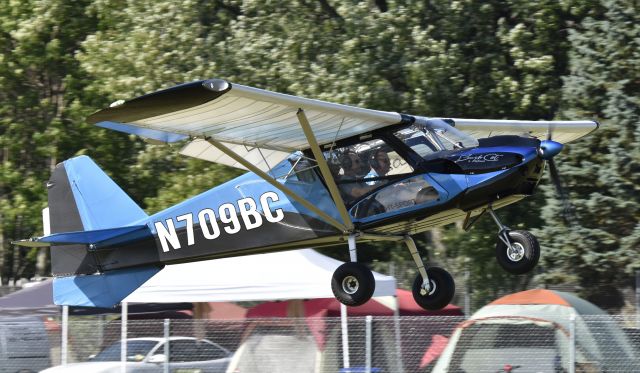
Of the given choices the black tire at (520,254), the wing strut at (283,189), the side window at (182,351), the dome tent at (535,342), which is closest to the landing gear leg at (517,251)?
the black tire at (520,254)

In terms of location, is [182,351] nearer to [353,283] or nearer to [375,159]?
[353,283]

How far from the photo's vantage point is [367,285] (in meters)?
10.4

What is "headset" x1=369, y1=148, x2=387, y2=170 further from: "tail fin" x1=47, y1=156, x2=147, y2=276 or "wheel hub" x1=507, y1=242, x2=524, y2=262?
"tail fin" x1=47, y1=156, x2=147, y2=276

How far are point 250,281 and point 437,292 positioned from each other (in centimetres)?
329

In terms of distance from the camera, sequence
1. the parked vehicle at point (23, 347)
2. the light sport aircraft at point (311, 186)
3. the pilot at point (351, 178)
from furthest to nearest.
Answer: the parked vehicle at point (23, 347) → the pilot at point (351, 178) → the light sport aircraft at point (311, 186)

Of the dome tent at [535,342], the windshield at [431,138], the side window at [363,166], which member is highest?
the windshield at [431,138]

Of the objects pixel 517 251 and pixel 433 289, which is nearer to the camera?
pixel 517 251

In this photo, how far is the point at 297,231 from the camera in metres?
11.0

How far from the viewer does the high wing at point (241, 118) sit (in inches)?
346

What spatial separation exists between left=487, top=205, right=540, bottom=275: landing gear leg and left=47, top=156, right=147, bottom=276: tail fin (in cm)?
445

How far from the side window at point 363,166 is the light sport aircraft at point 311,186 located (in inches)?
0.5

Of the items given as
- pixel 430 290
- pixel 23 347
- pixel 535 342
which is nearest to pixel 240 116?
pixel 430 290

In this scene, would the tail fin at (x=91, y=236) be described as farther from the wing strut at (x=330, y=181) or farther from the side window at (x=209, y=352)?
the wing strut at (x=330, y=181)

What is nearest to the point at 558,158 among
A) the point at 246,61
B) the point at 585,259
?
the point at 585,259
